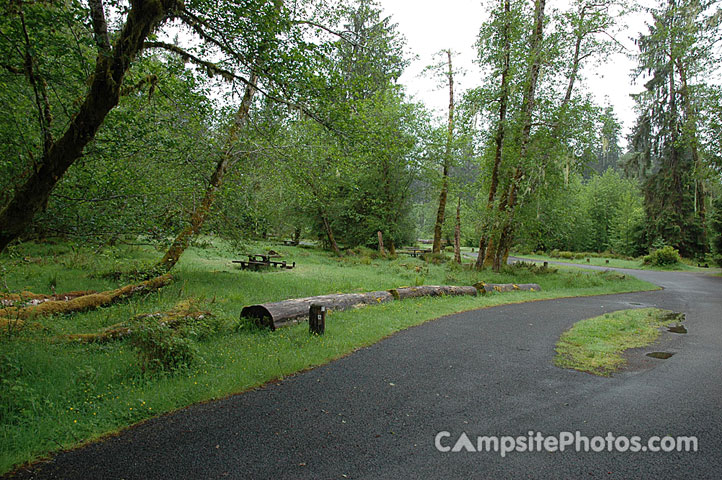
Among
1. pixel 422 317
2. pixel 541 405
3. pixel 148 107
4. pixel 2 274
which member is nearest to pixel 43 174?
pixel 2 274

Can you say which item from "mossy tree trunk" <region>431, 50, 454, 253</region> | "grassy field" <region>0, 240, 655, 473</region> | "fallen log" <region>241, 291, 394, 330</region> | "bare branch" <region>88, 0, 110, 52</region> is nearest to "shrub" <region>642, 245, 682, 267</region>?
"mossy tree trunk" <region>431, 50, 454, 253</region>

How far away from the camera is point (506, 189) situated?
55.0ft

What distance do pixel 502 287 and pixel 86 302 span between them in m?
12.1

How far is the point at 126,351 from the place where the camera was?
5.42m

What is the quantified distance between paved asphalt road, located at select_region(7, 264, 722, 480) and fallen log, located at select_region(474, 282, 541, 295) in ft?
19.9

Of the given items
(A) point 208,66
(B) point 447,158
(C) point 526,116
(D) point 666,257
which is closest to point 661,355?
(A) point 208,66

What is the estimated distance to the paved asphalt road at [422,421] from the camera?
2.90 m

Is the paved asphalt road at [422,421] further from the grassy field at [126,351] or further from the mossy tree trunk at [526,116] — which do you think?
the mossy tree trunk at [526,116]

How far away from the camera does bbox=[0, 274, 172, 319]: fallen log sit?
21.9 feet

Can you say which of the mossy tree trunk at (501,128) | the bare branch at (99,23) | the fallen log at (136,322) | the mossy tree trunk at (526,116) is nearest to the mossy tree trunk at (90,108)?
the bare branch at (99,23)

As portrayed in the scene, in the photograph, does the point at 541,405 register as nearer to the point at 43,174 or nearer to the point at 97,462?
the point at 97,462

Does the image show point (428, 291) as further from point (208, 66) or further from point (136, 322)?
point (208, 66)

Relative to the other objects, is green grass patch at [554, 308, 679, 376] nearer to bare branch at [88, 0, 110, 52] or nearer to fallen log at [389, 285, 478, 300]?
fallen log at [389, 285, 478, 300]

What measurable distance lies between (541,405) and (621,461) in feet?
3.35
